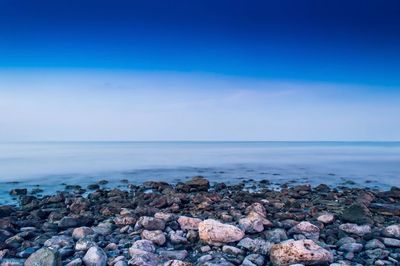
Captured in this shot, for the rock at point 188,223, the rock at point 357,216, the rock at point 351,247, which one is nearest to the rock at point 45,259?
the rock at point 188,223

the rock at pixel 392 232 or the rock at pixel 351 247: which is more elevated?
the rock at pixel 392 232

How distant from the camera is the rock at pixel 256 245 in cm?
557

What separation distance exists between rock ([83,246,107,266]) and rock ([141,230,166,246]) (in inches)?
45.6

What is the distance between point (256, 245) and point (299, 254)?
878 mm

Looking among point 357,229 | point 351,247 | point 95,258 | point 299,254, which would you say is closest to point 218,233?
point 299,254

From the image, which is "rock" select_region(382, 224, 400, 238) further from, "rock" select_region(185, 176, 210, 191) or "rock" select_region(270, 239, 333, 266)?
"rock" select_region(185, 176, 210, 191)

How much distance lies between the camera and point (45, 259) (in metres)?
4.80

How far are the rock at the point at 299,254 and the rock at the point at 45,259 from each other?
325cm

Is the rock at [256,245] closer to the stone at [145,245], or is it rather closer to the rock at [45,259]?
the stone at [145,245]

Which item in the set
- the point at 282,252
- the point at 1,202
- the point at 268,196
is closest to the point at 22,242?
the point at 282,252

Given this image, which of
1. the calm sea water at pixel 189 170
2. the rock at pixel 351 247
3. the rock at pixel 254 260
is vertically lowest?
the calm sea water at pixel 189 170

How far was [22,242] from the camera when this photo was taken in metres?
6.27

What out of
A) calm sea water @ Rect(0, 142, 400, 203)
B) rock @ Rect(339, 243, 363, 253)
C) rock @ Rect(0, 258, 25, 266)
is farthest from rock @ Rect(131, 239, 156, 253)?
calm sea water @ Rect(0, 142, 400, 203)

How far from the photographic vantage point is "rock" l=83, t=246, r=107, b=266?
5.02 metres
